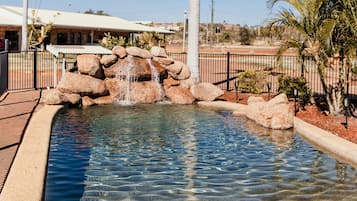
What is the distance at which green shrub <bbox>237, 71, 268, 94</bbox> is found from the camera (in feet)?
62.0

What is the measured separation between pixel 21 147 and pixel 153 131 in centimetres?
412

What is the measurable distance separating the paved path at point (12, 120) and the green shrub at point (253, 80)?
310 inches

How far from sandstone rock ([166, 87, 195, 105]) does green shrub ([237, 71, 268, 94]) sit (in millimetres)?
2271

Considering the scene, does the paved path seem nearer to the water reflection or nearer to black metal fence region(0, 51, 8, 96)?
black metal fence region(0, 51, 8, 96)

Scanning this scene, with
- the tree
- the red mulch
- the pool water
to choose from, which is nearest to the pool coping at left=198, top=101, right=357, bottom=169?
the pool water

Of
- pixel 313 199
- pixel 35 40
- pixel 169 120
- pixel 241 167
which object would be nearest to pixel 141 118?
pixel 169 120

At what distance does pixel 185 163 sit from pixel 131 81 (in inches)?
386

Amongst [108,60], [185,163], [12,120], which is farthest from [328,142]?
[108,60]

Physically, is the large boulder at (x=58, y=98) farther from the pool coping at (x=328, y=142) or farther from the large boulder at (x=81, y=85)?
the pool coping at (x=328, y=142)

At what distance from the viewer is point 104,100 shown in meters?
17.5

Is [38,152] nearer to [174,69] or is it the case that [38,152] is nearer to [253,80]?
[174,69]

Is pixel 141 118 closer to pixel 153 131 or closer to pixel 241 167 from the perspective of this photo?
pixel 153 131

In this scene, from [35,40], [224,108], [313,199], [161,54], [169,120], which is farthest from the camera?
[35,40]

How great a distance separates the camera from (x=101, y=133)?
11750mm
